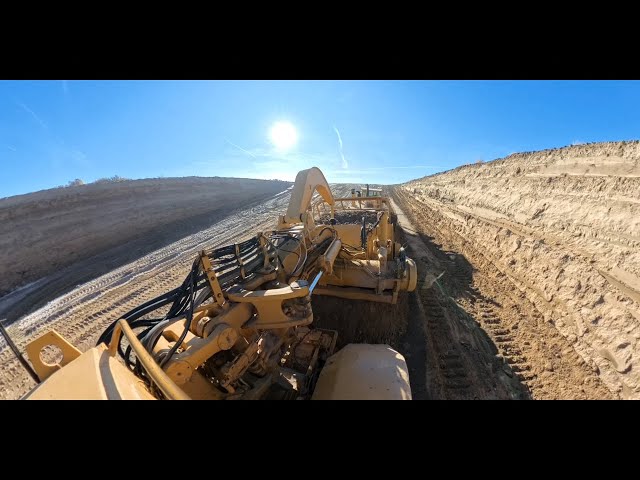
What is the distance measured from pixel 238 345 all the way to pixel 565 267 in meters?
7.62

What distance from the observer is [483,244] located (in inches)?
380

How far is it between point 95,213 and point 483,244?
1739 cm

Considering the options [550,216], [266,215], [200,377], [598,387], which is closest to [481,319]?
[598,387]

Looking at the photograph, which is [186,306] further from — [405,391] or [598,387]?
[598,387]

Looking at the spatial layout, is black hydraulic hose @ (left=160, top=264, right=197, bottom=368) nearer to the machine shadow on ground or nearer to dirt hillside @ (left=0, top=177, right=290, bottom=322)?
the machine shadow on ground

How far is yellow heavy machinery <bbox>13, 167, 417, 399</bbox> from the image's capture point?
144 centimetres

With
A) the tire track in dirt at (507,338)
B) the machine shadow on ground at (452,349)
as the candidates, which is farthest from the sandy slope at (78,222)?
the tire track in dirt at (507,338)

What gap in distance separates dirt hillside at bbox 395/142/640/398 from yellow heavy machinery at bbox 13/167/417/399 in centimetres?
301

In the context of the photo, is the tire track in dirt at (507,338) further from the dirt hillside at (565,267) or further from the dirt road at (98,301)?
A: the dirt road at (98,301)

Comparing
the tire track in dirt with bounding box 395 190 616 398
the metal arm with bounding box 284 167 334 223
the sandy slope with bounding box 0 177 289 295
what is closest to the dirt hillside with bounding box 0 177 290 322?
the sandy slope with bounding box 0 177 289 295

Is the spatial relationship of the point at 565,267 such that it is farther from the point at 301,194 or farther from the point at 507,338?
the point at 301,194

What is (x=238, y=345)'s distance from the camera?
2.64 m

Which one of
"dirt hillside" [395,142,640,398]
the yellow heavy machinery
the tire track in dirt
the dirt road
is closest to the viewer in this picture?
the yellow heavy machinery

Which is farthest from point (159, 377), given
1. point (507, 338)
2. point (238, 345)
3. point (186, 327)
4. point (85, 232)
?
point (85, 232)
